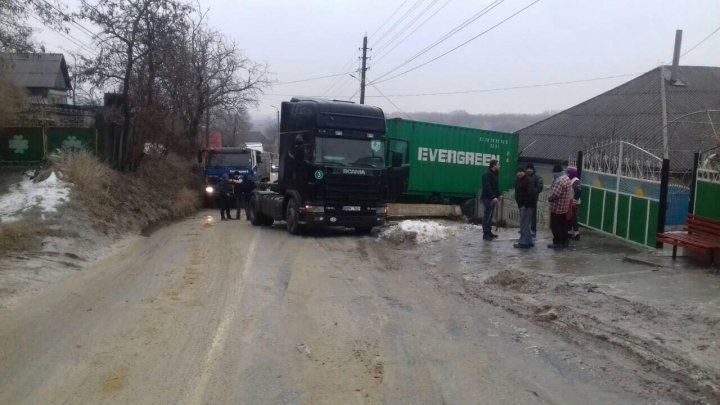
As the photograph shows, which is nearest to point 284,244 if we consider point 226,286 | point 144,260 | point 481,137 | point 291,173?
point 291,173

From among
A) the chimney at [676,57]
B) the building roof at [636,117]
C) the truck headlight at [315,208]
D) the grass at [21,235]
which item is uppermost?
the chimney at [676,57]

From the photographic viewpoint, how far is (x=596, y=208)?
579 inches

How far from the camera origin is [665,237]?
1136cm

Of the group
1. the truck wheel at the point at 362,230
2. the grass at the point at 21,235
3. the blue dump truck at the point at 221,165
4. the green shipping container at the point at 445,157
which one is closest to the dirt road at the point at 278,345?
the grass at the point at 21,235

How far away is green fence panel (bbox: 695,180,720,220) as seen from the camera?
11.2 meters

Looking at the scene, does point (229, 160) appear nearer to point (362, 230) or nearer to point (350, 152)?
point (362, 230)

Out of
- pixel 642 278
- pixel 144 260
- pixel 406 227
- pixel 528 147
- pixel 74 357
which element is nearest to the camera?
pixel 74 357

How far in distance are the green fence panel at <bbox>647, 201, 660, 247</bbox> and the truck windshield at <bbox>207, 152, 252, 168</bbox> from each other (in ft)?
65.0

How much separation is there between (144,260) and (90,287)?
2.95m

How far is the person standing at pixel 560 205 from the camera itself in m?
13.0

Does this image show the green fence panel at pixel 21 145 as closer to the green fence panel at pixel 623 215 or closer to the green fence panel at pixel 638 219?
the green fence panel at pixel 623 215

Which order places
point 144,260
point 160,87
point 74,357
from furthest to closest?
1. point 160,87
2. point 144,260
3. point 74,357

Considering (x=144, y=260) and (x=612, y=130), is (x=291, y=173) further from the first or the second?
(x=612, y=130)

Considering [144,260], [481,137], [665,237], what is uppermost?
[481,137]
